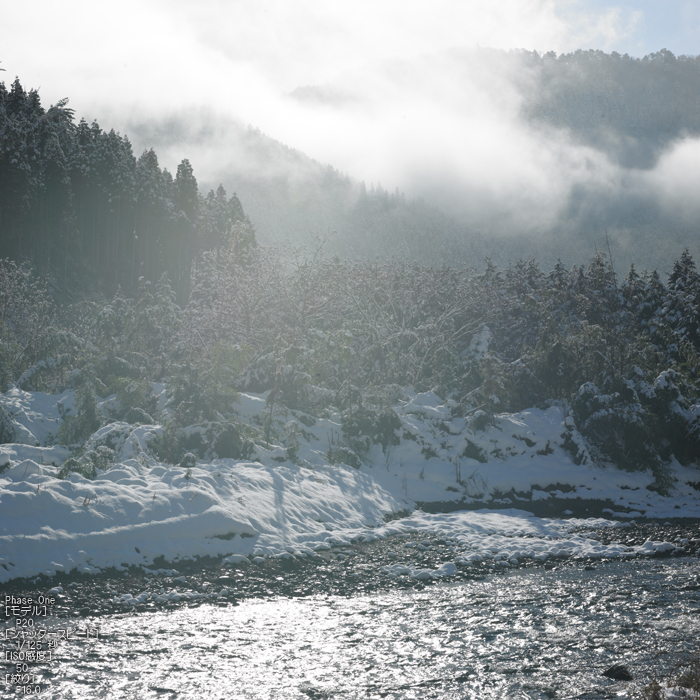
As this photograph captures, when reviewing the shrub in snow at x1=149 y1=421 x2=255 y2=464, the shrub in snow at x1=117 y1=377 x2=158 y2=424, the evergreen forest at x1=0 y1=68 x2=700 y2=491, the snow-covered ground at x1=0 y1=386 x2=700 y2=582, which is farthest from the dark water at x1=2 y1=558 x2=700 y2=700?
the shrub in snow at x1=117 y1=377 x2=158 y2=424

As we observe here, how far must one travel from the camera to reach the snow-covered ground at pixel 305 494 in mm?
10086

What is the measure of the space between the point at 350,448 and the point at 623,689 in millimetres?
12558

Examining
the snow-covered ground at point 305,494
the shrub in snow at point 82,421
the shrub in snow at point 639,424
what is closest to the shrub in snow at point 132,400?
the snow-covered ground at point 305,494

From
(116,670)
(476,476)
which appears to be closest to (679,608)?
(116,670)

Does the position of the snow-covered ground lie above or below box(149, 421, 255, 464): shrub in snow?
below

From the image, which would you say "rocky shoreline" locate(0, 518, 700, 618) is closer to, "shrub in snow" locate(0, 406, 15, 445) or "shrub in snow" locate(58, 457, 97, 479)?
"shrub in snow" locate(58, 457, 97, 479)

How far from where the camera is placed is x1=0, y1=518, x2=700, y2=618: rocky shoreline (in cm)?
855

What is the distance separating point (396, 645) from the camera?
7.55 metres

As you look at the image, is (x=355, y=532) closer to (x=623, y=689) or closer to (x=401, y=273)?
(x=623, y=689)

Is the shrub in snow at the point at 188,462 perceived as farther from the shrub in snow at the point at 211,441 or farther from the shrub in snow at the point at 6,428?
the shrub in snow at the point at 6,428

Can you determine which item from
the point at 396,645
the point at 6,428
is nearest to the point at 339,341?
the point at 6,428

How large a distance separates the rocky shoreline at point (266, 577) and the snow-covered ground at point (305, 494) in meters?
0.26

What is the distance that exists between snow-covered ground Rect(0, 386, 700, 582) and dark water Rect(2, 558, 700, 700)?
1943 mm

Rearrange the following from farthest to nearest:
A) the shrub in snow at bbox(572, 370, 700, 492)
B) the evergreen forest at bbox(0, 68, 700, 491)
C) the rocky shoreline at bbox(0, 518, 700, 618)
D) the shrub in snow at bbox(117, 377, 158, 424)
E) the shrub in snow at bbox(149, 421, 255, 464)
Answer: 1. the shrub in snow at bbox(572, 370, 700, 492)
2. the evergreen forest at bbox(0, 68, 700, 491)
3. the shrub in snow at bbox(117, 377, 158, 424)
4. the shrub in snow at bbox(149, 421, 255, 464)
5. the rocky shoreline at bbox(0, 518, 700, 618)
